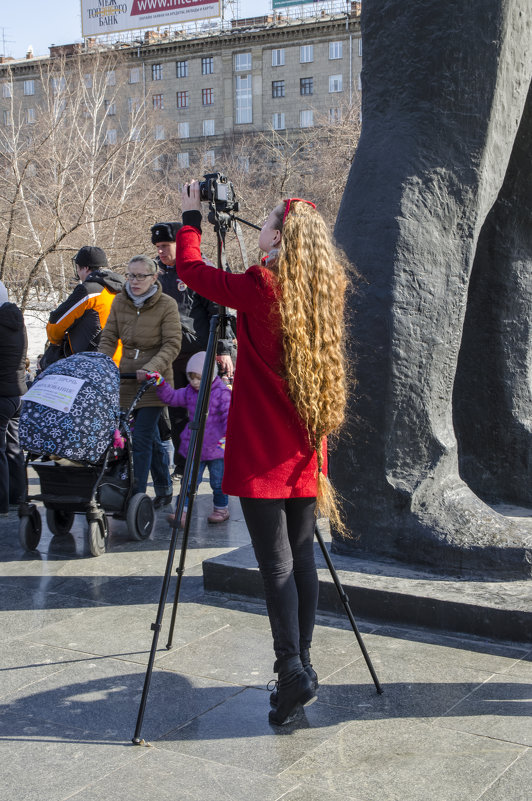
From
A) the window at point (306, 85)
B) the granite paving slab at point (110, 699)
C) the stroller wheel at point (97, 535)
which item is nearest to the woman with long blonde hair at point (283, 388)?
the granite paving slab at point (110, 699)

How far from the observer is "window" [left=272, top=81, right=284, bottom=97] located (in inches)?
2603

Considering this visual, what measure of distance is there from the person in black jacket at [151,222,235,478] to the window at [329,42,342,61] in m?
60.2

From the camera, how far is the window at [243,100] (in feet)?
219

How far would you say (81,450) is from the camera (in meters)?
5.80

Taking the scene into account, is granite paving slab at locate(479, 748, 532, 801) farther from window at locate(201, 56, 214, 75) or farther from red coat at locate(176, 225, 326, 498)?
window at locate(201, 56, 214, 75)

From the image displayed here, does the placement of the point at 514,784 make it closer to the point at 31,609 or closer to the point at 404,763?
the point at 404,763

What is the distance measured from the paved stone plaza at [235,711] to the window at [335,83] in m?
63.2

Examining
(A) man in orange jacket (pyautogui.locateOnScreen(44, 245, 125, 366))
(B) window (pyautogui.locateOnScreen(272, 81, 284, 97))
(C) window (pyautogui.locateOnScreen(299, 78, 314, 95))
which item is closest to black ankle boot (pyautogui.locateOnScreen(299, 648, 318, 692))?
(A) man in orange jacket (pyautogui.locateOnScreen(44, 245, 125, 366))

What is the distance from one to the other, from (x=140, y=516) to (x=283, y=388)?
3135 mm

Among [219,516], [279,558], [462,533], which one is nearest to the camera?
[279,558]

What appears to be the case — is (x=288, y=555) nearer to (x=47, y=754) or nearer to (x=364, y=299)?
(x=47, y=754)

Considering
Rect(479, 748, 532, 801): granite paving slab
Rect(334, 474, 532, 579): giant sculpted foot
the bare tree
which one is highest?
the bare tree

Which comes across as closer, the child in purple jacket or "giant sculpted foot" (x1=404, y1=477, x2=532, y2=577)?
"giant sculpted foot" (x1=404, y1=477, x2=532, y2=577)

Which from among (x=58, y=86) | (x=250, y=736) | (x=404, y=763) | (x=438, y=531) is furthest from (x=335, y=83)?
(x=404, y=763)
